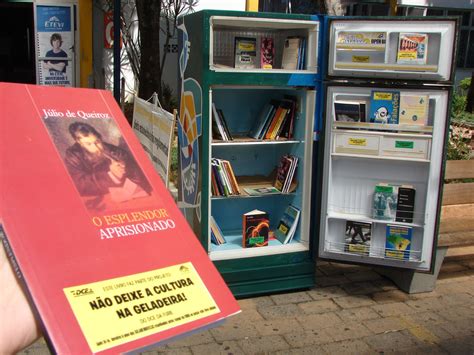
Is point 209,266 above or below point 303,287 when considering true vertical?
above

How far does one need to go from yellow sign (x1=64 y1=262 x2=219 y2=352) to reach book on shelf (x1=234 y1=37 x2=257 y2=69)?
9.66ft

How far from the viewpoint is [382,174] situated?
434 cm

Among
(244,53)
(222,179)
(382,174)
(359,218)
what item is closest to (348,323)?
(359,218)

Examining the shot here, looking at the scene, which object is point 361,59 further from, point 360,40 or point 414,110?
point 414,110

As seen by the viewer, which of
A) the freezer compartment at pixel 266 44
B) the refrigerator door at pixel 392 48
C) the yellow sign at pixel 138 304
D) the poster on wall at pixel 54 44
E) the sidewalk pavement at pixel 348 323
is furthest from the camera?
the poster on wall at pixel 54 44

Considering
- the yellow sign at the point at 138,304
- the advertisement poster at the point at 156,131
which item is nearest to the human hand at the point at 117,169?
the yellow sign at the point at 138,304

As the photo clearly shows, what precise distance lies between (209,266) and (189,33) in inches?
113

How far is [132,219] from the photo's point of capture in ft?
5.58

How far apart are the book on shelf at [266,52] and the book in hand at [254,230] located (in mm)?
1277

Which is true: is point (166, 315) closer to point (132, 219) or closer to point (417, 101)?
point (132, 219)

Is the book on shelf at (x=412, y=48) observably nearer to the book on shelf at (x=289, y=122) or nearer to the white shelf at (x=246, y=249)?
the book on shelf at (x=289, y=122)

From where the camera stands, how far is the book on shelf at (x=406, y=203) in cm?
423

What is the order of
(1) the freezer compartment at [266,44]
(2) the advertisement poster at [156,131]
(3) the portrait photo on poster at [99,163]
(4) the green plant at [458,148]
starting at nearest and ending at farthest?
(3) the portrait photo on poster at [99,163] → (2) the advertisement poster at [156,131] → (1) the freezer compartment at [266,44] → (4) the green plant at [458,148]

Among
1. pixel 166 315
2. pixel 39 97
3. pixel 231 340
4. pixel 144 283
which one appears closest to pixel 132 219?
pixel 144 283
